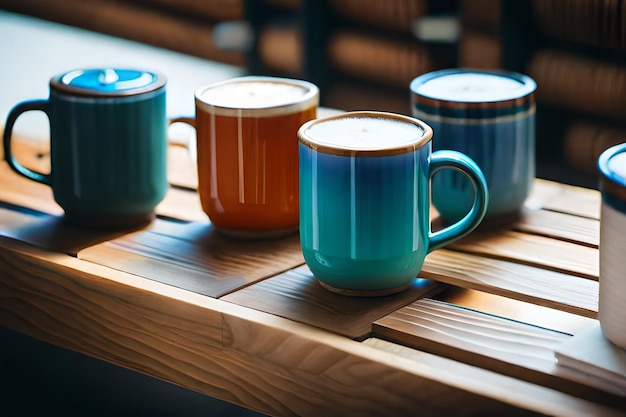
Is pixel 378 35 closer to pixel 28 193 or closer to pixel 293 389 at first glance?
pixel 28 193

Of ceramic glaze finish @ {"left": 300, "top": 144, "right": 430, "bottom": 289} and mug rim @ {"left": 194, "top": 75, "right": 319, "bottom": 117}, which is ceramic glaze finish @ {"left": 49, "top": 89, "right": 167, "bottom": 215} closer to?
mug rim @ {"left": 194, "top": 75, "right": 319, "bottom": 117}

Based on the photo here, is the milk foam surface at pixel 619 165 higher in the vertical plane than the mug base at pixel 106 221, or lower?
higher

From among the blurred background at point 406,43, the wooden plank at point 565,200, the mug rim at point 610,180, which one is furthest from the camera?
the blurred background at point 406,43

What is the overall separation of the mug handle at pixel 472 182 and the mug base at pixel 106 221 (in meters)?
0.31

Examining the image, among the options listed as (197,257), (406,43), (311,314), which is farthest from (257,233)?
(406,43)

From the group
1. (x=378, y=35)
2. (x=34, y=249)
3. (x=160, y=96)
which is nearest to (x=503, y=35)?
(x=378, y=35)

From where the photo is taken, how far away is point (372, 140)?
796mm

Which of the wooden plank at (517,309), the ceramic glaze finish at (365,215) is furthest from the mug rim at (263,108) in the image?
the wooden plank at (517,309)

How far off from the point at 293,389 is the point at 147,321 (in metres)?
0.15

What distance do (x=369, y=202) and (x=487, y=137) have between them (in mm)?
205

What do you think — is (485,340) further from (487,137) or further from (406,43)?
→ (406,43)

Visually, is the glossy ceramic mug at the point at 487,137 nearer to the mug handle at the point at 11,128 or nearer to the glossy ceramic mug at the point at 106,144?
the glossy ceramic mug at the point at 106,144

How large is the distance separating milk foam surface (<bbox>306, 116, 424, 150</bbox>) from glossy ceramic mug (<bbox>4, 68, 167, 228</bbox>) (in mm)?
200

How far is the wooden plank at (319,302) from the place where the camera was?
2.54ft
